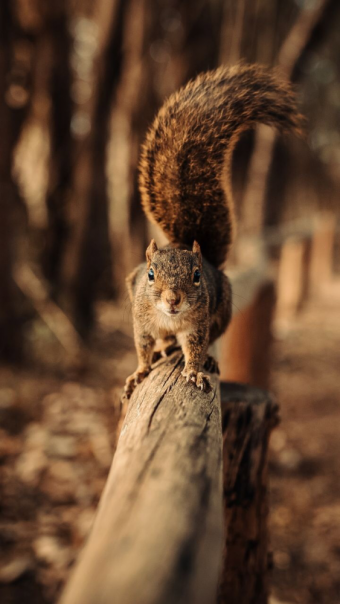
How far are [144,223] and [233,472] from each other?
603cm

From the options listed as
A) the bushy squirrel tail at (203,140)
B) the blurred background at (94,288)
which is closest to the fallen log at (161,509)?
the bushy squirrel tail at (203,140)

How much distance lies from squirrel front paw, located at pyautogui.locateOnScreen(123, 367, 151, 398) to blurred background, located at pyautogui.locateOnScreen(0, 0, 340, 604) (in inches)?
16.5

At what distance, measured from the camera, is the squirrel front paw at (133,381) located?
1.37m

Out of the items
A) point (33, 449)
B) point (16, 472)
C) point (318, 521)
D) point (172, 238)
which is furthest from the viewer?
point (33, 449)

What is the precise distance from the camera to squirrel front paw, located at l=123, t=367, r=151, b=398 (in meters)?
1.37

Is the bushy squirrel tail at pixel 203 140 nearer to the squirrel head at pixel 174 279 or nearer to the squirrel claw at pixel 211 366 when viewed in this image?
the squirrel head at pixel 174 279

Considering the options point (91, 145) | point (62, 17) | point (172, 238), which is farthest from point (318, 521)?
point (62, 17)

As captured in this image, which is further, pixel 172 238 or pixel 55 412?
pixel 55 412

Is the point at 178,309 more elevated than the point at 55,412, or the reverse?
the point at 55,412

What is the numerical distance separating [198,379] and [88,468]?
6.89 feet

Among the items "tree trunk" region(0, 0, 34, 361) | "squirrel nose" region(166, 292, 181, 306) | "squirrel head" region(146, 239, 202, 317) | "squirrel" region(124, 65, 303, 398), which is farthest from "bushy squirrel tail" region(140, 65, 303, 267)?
"tree trunk" region(0, 0, 34, 361)

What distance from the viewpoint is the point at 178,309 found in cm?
132

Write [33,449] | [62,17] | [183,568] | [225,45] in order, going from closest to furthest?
[183,568] → [33,449] → [62,17] → [225,45]

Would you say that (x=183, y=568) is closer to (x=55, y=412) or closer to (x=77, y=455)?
(x=77, y=455)
